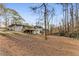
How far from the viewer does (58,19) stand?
106 inches

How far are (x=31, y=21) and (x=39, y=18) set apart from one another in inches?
3.3

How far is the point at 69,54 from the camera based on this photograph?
2.66m

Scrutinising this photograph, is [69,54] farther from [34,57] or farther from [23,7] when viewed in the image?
[23,7]

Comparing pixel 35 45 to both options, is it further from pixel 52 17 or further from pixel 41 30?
pixel 52 17

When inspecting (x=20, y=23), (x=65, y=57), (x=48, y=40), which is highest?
(x=20, y=23)

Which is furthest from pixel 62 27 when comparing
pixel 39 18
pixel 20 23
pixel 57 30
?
pixel 20 23

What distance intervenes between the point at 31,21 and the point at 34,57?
0.36 meters

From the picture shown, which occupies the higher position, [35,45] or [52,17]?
[52,17]

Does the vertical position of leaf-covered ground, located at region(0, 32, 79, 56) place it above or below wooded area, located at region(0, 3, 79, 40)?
below

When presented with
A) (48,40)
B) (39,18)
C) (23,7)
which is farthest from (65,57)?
(23,7)

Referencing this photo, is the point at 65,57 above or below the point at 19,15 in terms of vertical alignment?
below

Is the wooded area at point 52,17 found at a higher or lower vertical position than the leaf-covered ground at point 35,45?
higher

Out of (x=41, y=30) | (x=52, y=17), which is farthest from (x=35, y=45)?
(x=52, y=17)

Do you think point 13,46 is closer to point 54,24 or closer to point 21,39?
point 21,39
